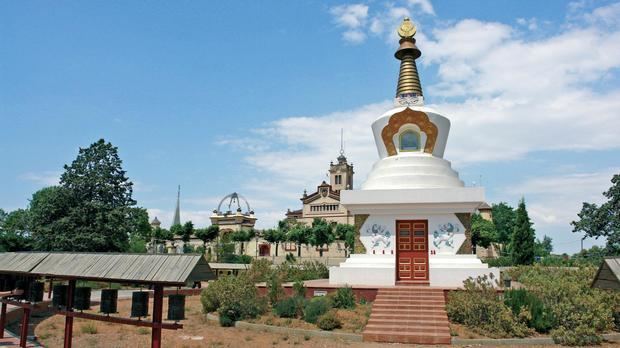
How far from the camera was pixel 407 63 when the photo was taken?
2338 cm

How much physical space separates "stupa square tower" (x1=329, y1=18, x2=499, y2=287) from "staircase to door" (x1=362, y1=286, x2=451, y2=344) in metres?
1.44

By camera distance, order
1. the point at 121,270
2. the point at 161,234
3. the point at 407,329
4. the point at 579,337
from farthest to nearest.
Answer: the point at 161,234
the point at 407,329
the point at 579,337
the point at 121,270

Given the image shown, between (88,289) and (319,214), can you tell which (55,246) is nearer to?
(88,289)

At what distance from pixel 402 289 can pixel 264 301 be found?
16.6 ft

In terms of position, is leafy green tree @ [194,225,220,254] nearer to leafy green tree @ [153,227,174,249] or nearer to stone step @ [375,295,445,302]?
leafy green tree @ [153,227,174,249]

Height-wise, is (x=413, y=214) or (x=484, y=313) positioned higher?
(x=413, y=214)

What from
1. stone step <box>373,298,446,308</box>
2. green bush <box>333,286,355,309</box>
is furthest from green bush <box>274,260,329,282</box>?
stone step <box>373,298,446,308</box>

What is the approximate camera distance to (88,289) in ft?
38.6

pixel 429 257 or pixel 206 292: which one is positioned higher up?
Result: pixel 429 257

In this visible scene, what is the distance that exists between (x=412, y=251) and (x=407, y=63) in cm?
923

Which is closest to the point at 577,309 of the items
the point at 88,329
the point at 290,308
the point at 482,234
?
the point at 290,308

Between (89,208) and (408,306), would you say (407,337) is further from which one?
(89,208)

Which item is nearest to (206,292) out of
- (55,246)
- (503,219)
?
(55,246)

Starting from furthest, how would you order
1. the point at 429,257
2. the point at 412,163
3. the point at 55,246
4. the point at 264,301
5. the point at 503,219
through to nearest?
1. the point at 503,219
2. the point at 55,246
3. the point at 412,163
4. the point at 429,257
5. the point at 264,301
